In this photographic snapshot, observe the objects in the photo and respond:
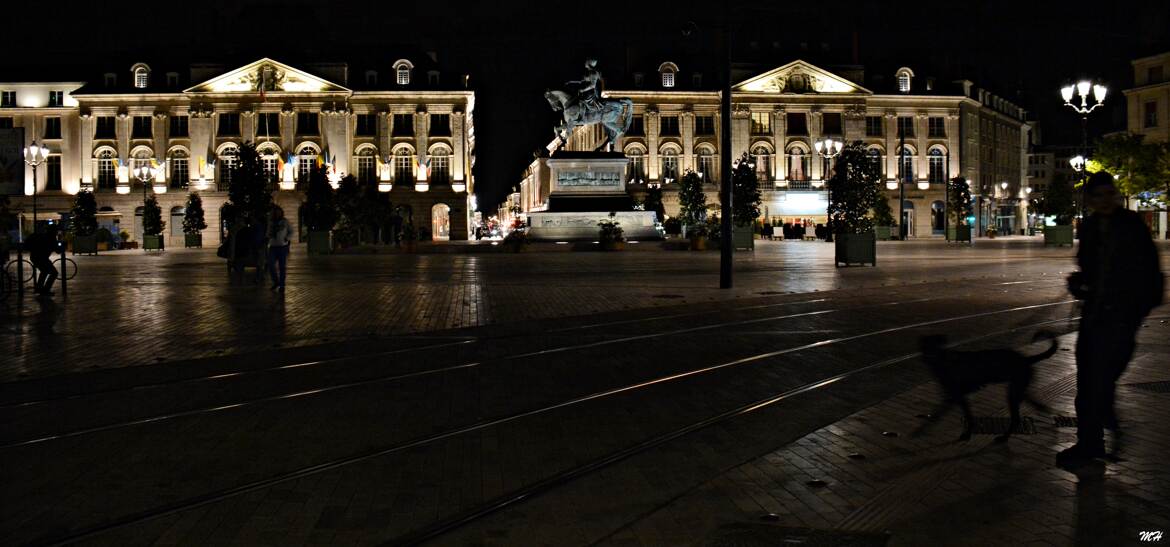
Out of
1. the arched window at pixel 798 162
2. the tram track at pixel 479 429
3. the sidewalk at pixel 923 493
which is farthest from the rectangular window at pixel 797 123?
the sidewalk at pixel 923 493

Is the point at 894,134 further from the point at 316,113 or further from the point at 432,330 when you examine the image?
the point at 432,330

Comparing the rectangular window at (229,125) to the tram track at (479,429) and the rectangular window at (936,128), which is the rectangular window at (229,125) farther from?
the tram track at (479,429)

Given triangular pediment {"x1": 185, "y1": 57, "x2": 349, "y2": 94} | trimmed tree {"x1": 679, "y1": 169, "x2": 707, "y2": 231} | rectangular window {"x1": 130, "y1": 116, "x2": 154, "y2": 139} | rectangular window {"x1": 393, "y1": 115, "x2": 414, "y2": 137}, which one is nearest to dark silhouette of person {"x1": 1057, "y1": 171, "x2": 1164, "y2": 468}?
trimmed tree {"x1": 679, "y1": 169, "x2": 707, "y2": 231}

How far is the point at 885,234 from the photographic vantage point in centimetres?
7425

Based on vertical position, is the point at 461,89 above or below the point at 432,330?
above

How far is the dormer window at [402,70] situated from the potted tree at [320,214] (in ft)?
103

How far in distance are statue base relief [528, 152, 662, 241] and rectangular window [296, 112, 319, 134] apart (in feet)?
154

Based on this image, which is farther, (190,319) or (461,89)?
(461,89)

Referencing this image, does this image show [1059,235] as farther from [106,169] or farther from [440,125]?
[106,169]

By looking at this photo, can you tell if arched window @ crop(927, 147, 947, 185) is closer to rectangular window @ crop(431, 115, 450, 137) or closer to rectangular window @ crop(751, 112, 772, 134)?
rectangular window @ crop(751, 112, 772, 134)

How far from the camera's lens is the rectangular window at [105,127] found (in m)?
89.6

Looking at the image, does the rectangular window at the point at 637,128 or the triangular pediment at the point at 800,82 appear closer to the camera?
the rectangular window at the point at 637,128

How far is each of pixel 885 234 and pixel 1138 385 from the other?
67.3m

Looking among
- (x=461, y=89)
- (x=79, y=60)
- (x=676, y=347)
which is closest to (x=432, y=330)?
(x=676, y=347)
